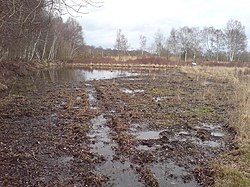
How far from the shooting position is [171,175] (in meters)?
9.67

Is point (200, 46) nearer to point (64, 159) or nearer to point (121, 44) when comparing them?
point (121, 44)

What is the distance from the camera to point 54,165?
10.1 metres

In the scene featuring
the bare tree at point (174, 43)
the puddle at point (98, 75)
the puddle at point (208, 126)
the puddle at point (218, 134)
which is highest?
the bare tree at point (174, 43)

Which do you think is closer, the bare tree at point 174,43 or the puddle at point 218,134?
the puddle at point 218,134

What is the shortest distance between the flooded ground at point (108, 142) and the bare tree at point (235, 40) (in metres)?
73.8

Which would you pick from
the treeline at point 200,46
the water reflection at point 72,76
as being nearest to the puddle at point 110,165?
the water reflection at point 72,76

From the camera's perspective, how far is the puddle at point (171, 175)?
9.13 metres

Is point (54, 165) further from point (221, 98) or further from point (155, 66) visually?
point (155, 66)

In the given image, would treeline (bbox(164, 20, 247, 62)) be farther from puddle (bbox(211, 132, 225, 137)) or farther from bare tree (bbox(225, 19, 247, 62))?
puddle (bbox(211, 132, 225, 137))

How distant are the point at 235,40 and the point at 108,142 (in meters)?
85.0

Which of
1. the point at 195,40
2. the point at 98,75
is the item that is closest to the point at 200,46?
the point at 195,40

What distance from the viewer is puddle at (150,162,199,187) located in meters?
9.13

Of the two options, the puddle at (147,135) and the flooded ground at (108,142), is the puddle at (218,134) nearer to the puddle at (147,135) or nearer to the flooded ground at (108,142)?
the flooded ground at (108,142)

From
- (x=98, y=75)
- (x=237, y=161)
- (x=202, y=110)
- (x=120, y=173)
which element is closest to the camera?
(x=120, y=173)
